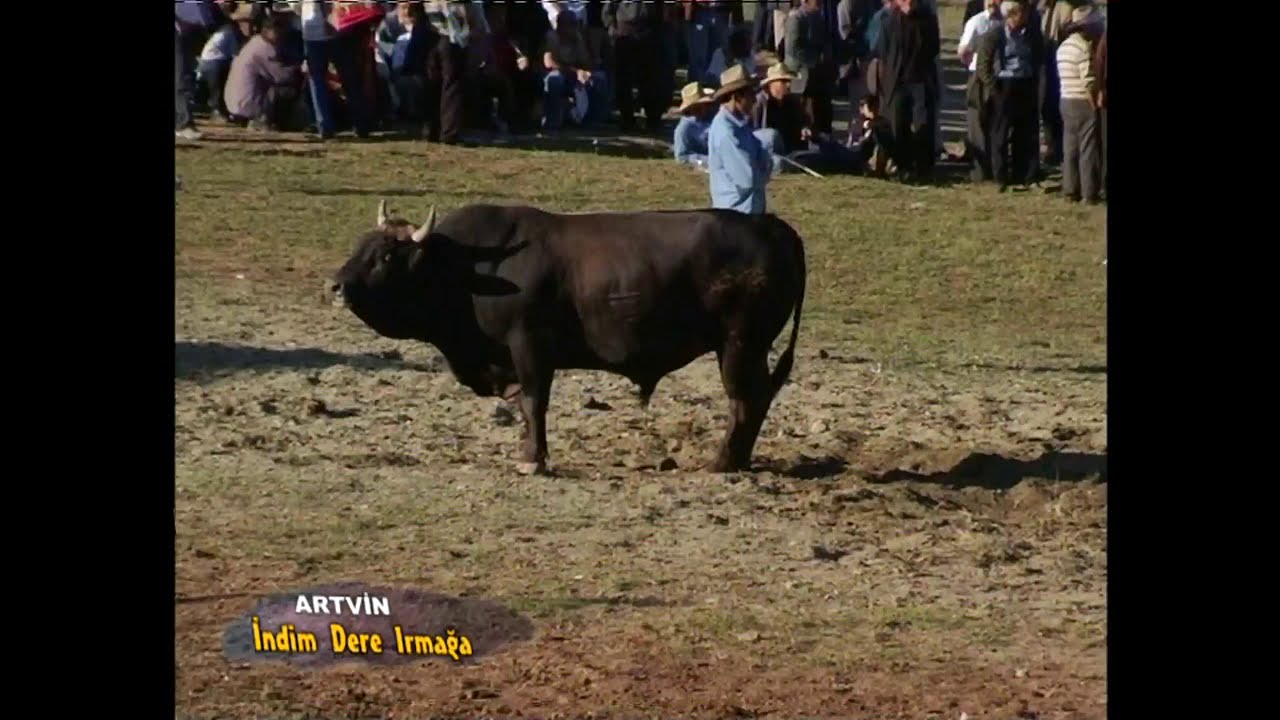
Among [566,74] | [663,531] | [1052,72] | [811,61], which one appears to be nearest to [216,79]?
[566,74]

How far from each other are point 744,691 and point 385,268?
4130 mm

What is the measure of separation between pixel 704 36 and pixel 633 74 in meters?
1.41

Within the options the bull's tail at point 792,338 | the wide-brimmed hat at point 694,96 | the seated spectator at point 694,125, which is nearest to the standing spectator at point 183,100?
the seated spectator at point 694,125

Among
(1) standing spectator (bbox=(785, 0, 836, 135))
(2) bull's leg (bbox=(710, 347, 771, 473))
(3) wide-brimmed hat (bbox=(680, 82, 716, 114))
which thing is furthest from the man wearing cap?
(1) standing spectator (bbox=(785, 0, 836, 135))

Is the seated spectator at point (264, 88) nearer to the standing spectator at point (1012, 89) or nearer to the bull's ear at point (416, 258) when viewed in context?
the standing spectator at point (1012, 89)

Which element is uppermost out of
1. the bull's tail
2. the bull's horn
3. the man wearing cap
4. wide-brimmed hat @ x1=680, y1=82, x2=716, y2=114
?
wide-brimmed hat @ x1=680, y1=82, x2=716, y2=114

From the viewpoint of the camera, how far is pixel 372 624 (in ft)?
37.5

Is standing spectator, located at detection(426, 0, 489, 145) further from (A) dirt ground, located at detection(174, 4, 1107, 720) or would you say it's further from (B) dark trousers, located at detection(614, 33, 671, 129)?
(A) dirt ground, located at detection(174, 4, 1107, 720)

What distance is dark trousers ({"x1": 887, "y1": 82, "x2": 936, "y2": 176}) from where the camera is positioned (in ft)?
86.2

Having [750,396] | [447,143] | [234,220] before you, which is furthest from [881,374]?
[447,143]

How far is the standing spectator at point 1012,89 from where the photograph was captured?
25562 millimetres

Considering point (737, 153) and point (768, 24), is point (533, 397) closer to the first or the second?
point (737, 153)

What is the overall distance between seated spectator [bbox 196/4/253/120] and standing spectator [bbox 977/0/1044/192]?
702 centimetres
